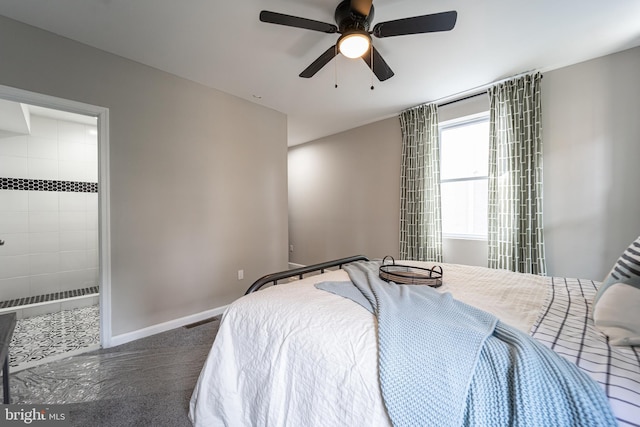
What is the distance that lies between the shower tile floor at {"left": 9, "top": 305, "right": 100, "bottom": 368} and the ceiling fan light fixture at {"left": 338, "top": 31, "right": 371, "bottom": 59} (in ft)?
10.1

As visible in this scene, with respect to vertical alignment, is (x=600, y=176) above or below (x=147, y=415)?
above

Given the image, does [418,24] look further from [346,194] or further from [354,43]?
[346,194]

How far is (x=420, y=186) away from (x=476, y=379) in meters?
2.80

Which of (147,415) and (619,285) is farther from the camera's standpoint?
(147,415)

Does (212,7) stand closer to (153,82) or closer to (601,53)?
(153,82)

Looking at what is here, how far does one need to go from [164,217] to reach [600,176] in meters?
4.04

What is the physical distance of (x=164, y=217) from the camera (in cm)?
246

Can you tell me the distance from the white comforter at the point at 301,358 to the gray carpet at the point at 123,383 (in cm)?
44

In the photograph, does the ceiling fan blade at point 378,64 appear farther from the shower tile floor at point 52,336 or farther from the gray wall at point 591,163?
the shower tile floor at point 52,336

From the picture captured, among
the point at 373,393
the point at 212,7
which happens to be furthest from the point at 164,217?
the point at 373,393

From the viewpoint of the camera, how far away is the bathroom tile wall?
2.94 meters

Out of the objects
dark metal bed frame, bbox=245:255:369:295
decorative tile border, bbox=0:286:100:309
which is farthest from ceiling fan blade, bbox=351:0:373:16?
decorative tile border, bbox=0:286:100:309

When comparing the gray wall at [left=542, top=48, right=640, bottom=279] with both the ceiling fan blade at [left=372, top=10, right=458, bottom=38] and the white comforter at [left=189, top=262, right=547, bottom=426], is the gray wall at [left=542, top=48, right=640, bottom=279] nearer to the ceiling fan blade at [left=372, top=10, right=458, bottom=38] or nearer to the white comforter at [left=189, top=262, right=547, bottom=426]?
the white comforter at [left=189, top=262, right=547, bottom=426]

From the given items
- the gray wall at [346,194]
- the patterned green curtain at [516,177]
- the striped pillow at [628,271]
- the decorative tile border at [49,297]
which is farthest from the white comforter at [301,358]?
the decorative tile border at [49,297]
